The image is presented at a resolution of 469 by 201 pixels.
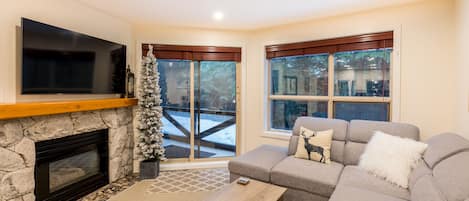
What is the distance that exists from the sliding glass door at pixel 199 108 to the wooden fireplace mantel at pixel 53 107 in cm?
83

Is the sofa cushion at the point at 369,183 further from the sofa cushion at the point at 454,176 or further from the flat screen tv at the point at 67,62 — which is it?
the flat screen tv at the point at 67,62

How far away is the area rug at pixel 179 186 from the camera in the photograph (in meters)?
2.83

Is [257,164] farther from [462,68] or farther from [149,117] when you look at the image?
[462,68]

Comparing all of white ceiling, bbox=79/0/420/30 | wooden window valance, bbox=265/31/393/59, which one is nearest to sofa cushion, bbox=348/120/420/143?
wooden window valance, bbox=265/31/393/59

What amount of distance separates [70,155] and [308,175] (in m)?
2.64

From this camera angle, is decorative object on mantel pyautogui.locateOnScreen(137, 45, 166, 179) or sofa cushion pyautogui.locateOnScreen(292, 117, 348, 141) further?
decorative object on mantel pyautogui.locateOnScreen(137, 45, 166, 179)

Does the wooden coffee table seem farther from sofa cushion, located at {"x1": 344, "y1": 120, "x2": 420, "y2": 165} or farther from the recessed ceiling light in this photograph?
the recessed ceiling light

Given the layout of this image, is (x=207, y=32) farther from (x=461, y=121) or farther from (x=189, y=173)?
(x=461, y=121)

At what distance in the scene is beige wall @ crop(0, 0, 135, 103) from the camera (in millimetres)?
2180

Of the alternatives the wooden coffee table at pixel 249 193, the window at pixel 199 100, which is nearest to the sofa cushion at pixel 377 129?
the wooden coffee table at pixel 249 193

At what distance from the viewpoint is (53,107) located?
2389 mm

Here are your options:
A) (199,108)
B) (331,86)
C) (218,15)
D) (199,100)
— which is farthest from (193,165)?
(331,86)

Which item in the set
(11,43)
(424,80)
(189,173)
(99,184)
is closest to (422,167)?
(424,80)

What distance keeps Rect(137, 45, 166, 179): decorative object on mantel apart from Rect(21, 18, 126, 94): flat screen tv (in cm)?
33
